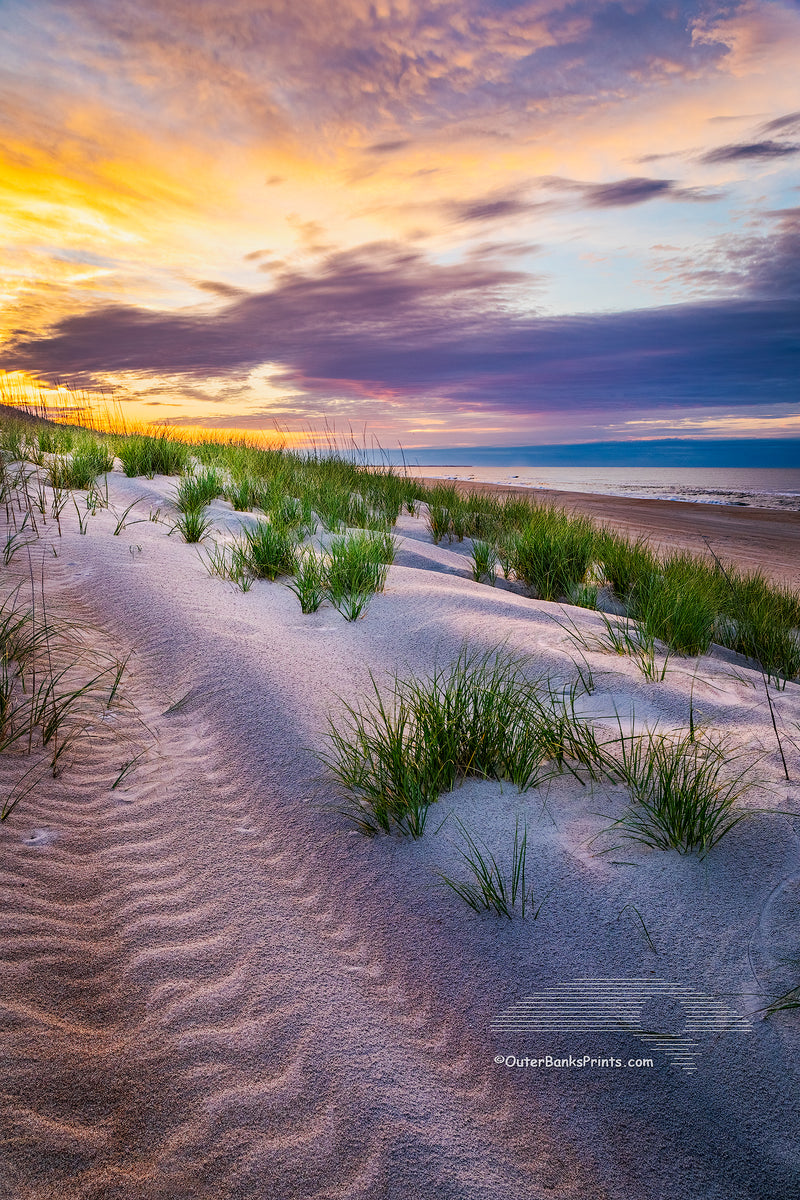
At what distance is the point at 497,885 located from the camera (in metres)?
1.92

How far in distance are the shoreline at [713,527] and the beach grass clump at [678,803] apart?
243 inches

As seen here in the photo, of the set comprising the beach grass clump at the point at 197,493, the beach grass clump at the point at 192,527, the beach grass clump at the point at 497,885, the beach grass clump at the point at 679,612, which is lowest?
the beach grass clump at the point at 497,885

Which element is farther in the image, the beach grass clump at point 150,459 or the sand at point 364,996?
the beach grass clump at point 150,459

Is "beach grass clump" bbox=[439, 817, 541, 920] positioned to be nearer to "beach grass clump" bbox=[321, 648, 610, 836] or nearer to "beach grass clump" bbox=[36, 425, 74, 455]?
"beach grass clump" bbox=[321, 648, 610, 836]

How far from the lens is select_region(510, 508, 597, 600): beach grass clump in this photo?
242 inches

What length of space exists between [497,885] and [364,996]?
0.53 m

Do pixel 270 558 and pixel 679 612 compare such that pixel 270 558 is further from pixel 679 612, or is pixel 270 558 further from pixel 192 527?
pixel 679 612

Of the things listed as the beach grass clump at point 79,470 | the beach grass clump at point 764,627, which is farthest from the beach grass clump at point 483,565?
the beach grass clump at point 79,470

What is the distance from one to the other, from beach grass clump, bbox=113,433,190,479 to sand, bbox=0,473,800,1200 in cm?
709

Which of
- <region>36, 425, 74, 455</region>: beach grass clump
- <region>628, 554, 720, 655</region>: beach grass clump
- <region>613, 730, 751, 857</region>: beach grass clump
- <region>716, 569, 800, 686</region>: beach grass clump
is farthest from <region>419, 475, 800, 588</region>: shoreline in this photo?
<region>36, 425, 74, 455</region>: beach grass clump

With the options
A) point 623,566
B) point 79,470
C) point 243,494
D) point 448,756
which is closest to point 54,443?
point 79,470

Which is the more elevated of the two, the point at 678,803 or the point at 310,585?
the point at 310,585

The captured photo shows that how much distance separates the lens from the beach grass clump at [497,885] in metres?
1.82

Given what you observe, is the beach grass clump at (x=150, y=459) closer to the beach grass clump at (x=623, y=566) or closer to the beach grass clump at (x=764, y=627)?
the beach grass clump at (x=623, y=566)
